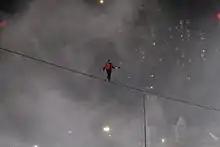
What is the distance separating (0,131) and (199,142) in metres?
21.7

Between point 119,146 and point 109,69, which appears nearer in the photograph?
point 109,69

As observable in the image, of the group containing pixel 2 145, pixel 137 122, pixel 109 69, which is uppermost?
pixel 137 122

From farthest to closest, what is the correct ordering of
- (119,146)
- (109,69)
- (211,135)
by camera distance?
(119,146), (211,135), (109,69)

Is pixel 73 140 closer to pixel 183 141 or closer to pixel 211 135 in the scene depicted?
pixel 183 141

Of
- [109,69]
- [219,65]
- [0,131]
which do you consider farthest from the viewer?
[0,131]

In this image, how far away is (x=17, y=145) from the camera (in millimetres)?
47219

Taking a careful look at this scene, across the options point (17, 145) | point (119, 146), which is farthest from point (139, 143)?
point (17, 145)

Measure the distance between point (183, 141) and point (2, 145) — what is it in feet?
69.4

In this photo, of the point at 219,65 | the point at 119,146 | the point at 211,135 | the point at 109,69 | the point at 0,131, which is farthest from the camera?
the point at 119,146

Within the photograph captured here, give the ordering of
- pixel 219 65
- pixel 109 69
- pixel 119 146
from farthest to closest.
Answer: pixel 119 146
pixel 219 65
pixel 109 69

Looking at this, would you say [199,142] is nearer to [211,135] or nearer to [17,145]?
[211,135]

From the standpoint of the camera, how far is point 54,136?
48.9 m

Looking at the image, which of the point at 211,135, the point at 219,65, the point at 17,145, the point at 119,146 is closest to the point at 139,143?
the point at 119,146

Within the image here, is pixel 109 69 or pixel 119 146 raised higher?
pixel 119 146
